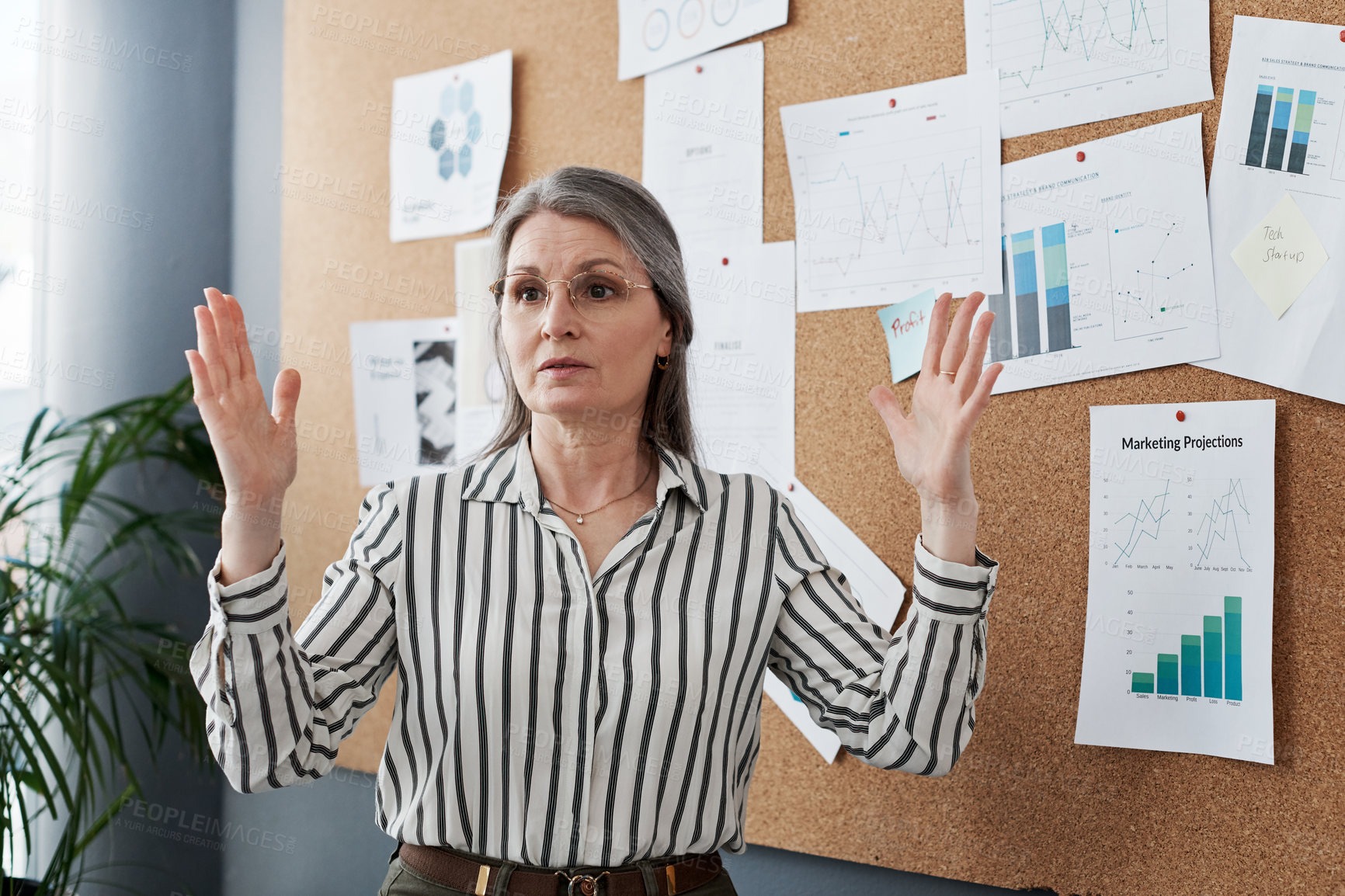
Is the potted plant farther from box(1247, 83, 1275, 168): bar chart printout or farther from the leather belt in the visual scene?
box(1247, 83, 1275, 168): bar chart printout

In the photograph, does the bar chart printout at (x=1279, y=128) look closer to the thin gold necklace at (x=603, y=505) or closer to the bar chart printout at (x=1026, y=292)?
the bar chart printout at (x=1026, y=292)

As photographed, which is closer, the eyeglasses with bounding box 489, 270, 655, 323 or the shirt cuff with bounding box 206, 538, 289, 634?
the shirt cuff with bounding box 206, 538, 289, 634

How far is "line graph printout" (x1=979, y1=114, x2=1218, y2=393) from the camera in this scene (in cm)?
120

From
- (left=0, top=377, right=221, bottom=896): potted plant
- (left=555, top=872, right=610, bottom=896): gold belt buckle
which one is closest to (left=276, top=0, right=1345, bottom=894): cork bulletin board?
(left=0, top=377, right=221, bottom=896): potted plant

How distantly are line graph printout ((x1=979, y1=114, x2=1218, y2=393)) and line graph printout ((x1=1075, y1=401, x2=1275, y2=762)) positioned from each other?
0.26 feet

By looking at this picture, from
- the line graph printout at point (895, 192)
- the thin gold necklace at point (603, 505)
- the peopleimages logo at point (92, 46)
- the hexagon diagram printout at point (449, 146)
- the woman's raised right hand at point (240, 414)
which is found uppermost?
the peopleimages logo at point (92, 46)

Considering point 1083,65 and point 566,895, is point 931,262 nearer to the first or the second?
point 1083,65

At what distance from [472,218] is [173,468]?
2.91ft

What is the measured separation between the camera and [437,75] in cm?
190

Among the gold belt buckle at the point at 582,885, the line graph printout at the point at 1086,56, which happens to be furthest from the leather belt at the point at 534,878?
the line graph printout at the point at 1086,56

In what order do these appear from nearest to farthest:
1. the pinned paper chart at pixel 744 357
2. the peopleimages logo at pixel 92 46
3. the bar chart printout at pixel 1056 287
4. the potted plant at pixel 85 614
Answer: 1. the bar chart printout at pixel 1056 287
2. the pinned paper chart at pixel 744 357
3. the potted plant at pixel 85 614
4. the peopleimages logo at pixel 92 46

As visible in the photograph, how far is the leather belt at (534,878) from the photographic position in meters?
1.06

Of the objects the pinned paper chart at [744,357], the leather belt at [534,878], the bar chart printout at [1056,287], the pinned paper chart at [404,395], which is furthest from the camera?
the pinned paper chart at [404,395]

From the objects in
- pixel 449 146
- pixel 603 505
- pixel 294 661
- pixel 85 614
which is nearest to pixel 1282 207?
pixel 603 505
